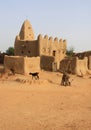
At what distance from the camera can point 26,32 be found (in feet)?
155

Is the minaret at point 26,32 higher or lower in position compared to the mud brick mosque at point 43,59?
higher

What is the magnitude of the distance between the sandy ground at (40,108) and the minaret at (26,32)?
2431cm

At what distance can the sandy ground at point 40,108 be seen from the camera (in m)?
11.6

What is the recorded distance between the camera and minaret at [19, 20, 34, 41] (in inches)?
1847

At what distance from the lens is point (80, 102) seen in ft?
56.0

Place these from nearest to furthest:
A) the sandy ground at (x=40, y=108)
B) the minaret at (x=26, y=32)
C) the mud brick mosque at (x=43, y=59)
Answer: the sandy ground at (x=40, y=108) → the mud brick mosque at (x=43, y=59) → the minaret at (x=26, y=32)

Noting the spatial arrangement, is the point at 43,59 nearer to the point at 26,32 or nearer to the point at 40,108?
the point at 26,32

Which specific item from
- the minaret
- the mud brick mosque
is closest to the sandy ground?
the mud brick mosque

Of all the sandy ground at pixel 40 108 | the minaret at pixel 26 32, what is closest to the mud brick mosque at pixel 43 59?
the minaret at pixel 26 32

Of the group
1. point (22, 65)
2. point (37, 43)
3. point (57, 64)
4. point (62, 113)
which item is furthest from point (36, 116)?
point (37, 43)

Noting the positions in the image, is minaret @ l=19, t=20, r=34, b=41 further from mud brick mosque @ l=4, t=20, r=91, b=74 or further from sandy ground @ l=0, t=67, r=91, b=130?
sandy ground @ l=0, t=67, r=91, b=130

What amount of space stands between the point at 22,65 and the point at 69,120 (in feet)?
56.5

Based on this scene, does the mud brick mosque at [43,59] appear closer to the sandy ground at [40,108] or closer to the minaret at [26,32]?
the minaret at [26,32]

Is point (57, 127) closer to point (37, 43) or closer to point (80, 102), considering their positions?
point (80, 102)
